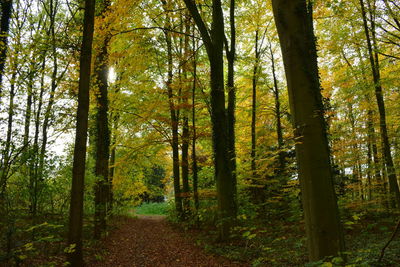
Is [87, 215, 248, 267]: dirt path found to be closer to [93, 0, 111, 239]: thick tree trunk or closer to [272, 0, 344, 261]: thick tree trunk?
[93, 0, 111, 239]: thick tree trunk

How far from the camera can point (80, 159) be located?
19.4 feet

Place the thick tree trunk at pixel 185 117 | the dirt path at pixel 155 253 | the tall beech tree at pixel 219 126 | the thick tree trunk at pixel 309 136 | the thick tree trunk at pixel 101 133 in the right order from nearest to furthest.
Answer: the thick tree trunk at pixel 309 136 → the dirt path at pixel 155 253 → the tall beech tree at pixel 219 126 → the thick tree trunk at pixel 101 133 → the thick tree trunk at pixel 185 117

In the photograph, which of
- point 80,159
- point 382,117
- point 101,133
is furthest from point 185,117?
point 382,117

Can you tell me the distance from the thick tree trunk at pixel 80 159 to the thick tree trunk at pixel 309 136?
190 inches

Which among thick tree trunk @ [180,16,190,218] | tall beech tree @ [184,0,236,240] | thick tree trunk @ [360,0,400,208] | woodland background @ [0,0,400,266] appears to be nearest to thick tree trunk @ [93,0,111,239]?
woodland background @ [0,0,400,266]

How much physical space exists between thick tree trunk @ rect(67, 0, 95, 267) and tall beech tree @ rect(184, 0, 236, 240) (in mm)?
3026

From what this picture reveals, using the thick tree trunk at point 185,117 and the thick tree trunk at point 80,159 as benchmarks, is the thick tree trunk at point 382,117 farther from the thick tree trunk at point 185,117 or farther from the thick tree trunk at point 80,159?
the thick tree trunk at point 80,159

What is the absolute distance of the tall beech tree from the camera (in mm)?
7605

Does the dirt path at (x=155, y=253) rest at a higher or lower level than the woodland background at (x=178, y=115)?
lower

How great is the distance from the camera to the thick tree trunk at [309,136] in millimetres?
2650

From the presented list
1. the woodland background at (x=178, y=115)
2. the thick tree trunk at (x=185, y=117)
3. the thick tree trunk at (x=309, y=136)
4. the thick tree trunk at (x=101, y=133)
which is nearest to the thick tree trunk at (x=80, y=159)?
the woodland background at (x=178, y=115)

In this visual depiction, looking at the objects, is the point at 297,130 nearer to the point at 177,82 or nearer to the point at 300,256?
the point at 300,256

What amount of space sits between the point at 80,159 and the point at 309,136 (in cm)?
499

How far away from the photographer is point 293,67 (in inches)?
113
